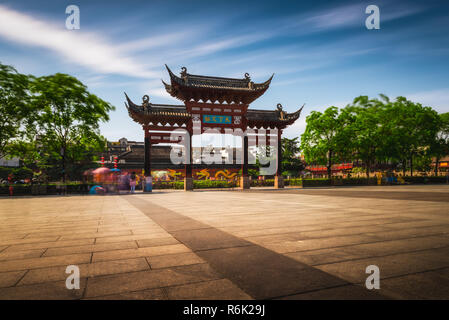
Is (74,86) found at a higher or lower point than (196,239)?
higher

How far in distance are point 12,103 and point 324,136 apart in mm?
27200

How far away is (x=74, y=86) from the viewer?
1845cm

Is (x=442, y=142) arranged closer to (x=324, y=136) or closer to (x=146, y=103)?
(x=324, y=136)

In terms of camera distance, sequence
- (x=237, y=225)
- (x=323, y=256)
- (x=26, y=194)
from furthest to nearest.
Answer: (x=26, y=194) → (x=237, y=225) → (x=323, y=256)

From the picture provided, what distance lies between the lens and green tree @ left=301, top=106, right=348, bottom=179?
26.5m

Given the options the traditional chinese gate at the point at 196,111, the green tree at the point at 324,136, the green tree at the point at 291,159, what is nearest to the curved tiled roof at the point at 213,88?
the traditional chinese gate at the point at 196,111

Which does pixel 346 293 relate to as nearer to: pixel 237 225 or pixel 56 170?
pixel 237 225

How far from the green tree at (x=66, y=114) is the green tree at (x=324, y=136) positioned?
66.1 feet

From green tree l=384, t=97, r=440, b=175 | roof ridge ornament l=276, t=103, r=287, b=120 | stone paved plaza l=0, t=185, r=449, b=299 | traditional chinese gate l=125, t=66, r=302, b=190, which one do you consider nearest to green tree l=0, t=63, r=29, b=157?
traditional chinese gate l=125, t=66, r=302, b=190

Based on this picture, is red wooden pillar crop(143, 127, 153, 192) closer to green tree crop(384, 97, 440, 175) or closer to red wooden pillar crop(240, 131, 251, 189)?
red wooden pillar crop(240, 131, 251, 189)

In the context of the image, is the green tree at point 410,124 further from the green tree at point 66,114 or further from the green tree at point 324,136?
the green tree at point 66,114

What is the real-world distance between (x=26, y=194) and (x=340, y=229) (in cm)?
2151

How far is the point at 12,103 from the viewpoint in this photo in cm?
1631
